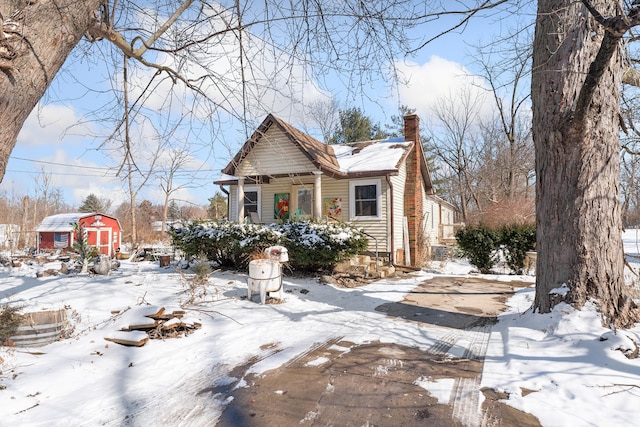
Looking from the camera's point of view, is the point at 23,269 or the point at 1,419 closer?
the point at 1,419

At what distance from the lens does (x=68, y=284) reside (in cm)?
787

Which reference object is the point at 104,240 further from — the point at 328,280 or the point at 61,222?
the point at 328,280

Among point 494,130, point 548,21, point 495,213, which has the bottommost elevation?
point 495,213

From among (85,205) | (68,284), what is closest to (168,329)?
(68,284)

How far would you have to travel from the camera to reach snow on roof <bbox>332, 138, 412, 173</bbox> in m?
13.1

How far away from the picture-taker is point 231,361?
4016 mm

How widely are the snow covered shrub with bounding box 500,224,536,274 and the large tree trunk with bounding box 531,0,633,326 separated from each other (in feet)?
22.6

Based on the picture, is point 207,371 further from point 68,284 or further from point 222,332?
point 68,284

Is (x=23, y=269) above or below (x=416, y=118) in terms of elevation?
below

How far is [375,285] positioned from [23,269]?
10.9 m

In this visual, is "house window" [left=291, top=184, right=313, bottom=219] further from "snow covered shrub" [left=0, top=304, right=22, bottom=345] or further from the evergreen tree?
the evergreen tree

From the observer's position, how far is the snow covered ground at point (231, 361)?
9.34ft

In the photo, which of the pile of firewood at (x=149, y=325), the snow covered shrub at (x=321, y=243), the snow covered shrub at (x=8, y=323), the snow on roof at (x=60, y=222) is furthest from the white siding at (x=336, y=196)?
the snow on roof at (x=60, y=222)

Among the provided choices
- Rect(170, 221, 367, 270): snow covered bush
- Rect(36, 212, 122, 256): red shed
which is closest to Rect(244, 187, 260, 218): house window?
Rect(170, 221, 367, 270): snow covered bush
